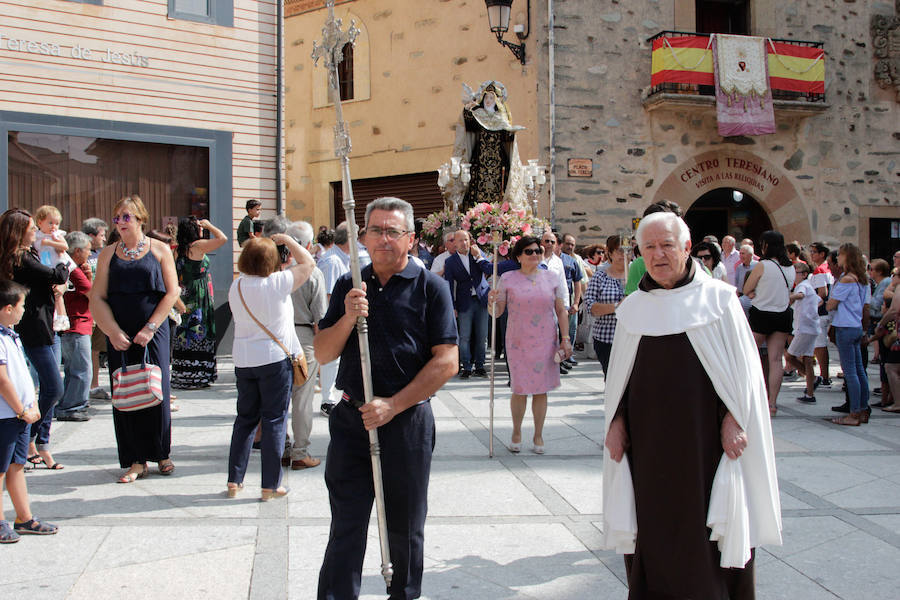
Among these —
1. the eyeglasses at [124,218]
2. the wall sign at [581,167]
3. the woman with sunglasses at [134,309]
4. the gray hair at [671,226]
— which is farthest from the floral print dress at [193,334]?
the wall sign at [581,167]

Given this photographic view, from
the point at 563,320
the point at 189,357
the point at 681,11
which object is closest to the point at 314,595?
the point at 563,320

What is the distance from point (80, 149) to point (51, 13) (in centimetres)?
187

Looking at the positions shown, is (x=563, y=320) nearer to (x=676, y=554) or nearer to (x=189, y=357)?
(x=676, y=554)

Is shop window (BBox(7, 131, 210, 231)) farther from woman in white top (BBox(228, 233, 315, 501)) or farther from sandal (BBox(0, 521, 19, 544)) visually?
sandal (BBox(0, 521, 19, 544))

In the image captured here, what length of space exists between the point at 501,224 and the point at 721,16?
1366 cm

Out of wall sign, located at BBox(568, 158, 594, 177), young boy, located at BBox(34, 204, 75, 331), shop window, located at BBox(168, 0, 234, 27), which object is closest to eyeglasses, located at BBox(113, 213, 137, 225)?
young boy, located at BBox(34, 204, 75, 331)

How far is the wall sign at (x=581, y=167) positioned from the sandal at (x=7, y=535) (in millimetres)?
13358

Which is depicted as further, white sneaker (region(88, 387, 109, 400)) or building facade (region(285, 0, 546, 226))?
building facade (region(285, 0, 546, 226))

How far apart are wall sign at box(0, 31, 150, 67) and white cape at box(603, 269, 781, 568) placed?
35.4ft

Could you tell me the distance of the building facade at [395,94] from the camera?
696 inches

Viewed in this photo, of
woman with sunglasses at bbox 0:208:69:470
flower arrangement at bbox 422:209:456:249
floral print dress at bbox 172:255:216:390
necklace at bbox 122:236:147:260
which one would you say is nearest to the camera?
woman with sunglasses at bbox 0:208:69:470

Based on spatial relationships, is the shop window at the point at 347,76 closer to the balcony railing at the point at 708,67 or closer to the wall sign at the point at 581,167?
the wall sign at the point at 581,167

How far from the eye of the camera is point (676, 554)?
3301 millimetres

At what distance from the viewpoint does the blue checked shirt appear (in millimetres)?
6859
